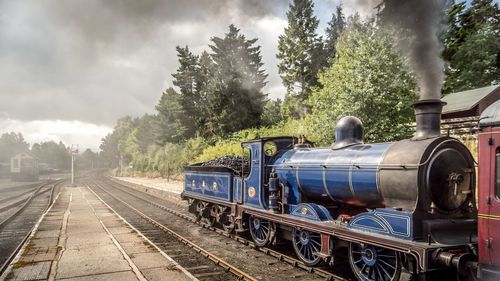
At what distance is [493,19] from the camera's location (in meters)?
36.5

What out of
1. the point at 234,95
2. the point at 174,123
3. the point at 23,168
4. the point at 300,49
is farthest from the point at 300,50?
the point at 23,168

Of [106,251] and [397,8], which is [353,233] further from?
[106,251]

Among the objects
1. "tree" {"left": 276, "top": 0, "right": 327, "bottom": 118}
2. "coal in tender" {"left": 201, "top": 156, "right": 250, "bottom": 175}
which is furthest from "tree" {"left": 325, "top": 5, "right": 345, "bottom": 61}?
"coal in tender" {"left": 201, "top": 156, "right": 250, "bottom": 175}

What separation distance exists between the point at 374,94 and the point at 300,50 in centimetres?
2632

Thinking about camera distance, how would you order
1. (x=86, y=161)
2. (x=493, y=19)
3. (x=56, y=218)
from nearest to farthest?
1. (x=56, y=218)
2. (x=493, y=19)
3. (x=86, y=161)

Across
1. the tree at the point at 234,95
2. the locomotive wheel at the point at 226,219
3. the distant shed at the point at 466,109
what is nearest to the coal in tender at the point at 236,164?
the locomotive wheel at the point at 226,219

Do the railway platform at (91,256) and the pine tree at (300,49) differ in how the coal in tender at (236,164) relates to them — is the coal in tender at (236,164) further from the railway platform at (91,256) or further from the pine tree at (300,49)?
the pine tree at (300,49)

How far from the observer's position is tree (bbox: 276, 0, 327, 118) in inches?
1689

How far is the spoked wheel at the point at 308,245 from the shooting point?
9470 mm

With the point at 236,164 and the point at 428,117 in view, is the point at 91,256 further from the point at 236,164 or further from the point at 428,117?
the point at 428,117

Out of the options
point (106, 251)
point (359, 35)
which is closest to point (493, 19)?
point (359, 35)

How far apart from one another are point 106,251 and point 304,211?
632 cm

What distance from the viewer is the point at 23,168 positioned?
62.5 m

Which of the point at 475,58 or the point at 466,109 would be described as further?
the point at 475,58
